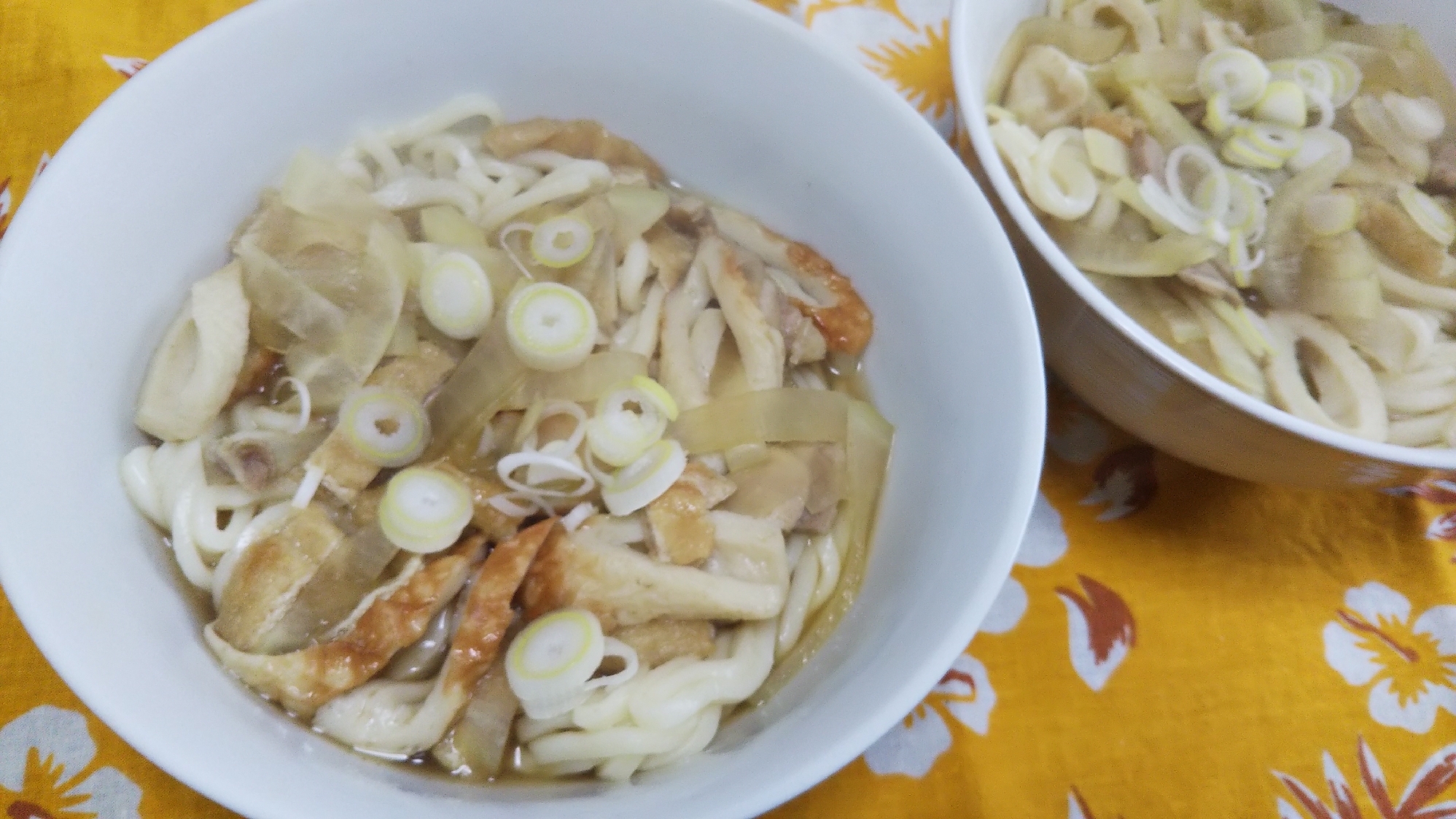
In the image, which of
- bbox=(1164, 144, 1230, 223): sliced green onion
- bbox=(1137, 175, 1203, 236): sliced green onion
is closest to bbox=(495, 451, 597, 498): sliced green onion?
bbox=(1137, 175, 1203, 236): sliced green onion

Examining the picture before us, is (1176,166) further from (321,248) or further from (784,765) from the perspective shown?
(321,248)

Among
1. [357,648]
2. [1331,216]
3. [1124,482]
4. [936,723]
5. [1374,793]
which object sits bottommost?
[1374,793]

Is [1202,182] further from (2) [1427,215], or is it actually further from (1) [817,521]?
(1) [817,521]

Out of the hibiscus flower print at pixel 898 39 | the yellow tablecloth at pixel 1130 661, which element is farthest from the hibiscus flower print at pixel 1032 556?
the hibiscus flower print at pixel 898 39

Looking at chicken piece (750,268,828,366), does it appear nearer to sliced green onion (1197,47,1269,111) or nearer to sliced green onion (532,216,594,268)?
sliced green onion (532,216,594,268)

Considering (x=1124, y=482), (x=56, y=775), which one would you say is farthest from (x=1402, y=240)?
(x=56, y=775)

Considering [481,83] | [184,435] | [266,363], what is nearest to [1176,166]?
[481,83]
